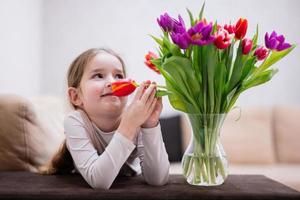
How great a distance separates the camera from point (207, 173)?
3.14 feet

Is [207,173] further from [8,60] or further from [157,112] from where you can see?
[8,60]

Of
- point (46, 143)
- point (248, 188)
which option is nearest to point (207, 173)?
point (248, 188)

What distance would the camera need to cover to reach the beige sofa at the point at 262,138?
2.76m

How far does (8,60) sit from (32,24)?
712 millimetres

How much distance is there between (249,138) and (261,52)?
1971mm

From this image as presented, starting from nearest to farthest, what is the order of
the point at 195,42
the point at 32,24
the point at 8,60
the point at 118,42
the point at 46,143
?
the point at 195,42 → the point at 46,143 → the point at 8,60 → the point at 32,24 → the point at 118,42

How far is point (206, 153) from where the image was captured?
958mm

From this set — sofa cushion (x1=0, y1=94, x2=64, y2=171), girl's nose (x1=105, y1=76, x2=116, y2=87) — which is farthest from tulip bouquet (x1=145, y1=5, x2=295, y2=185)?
sofa cushion (x1=0, y1=94, x2=64, y2=171)

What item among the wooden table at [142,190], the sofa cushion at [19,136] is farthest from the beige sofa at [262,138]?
the wooden table at [142,190]

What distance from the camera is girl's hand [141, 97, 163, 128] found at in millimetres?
1022

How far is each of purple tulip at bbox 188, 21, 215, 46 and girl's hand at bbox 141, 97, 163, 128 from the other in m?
0.23

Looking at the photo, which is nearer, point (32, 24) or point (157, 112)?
point (157, 112)

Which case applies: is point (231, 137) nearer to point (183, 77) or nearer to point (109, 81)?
point (109, 81)

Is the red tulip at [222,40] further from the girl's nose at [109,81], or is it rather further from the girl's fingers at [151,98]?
the girl's nose at [109,81]
